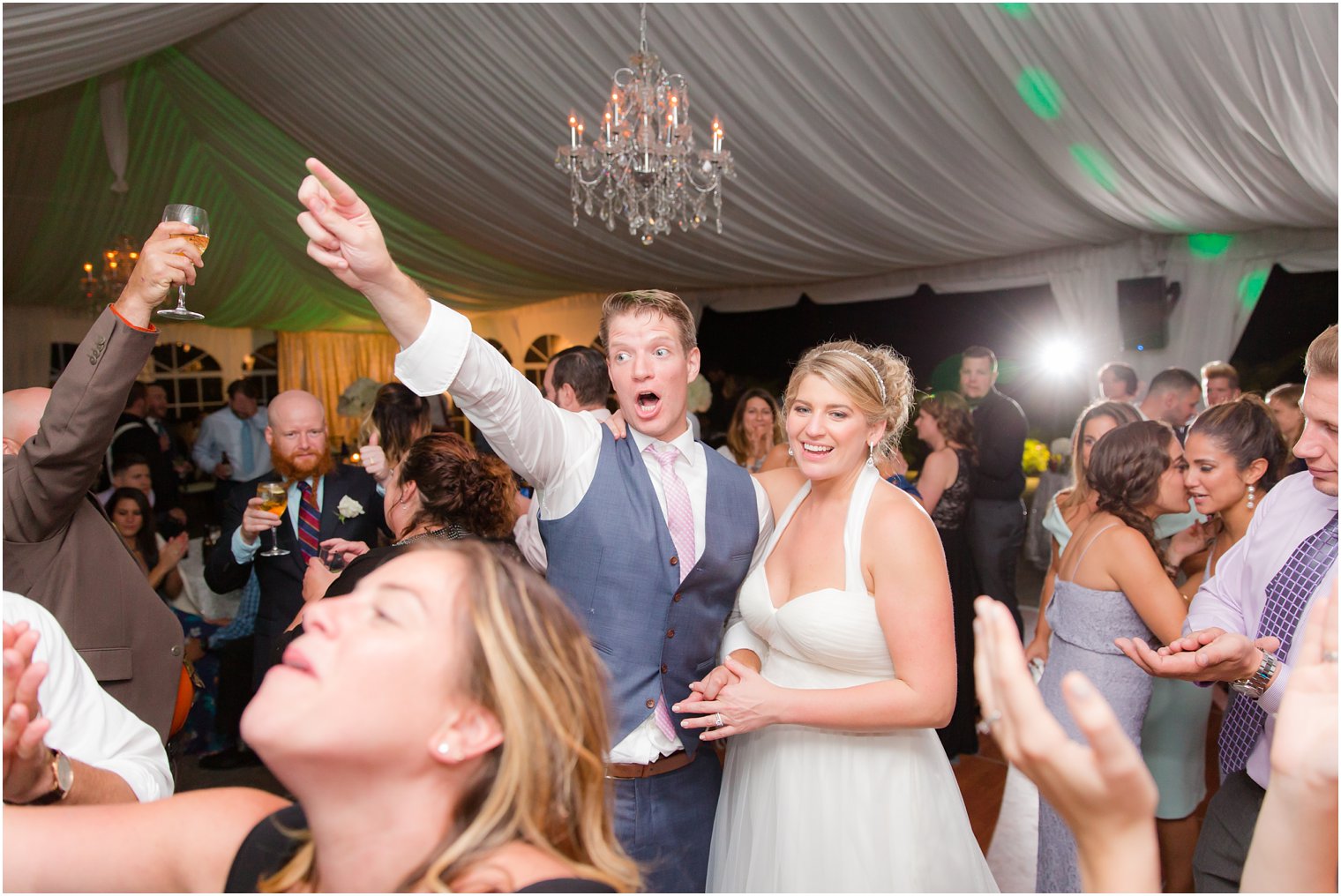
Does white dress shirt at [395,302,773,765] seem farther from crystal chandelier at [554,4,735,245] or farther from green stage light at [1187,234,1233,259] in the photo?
green stage light at [1187,234,1233,259]

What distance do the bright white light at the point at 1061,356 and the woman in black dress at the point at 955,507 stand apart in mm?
3757

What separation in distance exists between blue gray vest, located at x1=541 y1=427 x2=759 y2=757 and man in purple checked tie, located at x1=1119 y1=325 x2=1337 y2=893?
764 mm

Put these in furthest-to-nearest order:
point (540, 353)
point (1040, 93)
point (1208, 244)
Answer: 1. point (540, 353)
2. point (1208, 244)
3. point (1040, 93)

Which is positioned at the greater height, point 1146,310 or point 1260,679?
point 1146,310

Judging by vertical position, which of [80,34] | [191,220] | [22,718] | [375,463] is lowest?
[22,718]

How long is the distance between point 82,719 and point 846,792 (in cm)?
126

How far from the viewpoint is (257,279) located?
10.7 metres

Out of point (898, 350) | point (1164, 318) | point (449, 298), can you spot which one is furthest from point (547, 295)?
point (1164, 318)

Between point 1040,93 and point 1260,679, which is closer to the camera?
point 1260,679

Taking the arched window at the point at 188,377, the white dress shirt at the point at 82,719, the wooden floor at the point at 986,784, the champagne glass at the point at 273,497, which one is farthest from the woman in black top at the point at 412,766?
the arched window at the point at 188,377

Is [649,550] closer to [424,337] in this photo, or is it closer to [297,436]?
[424,337]

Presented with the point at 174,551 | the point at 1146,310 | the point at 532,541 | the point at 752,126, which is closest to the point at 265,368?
the point at 752,126

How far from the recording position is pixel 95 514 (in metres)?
1.72

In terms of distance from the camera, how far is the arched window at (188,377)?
11.3m
